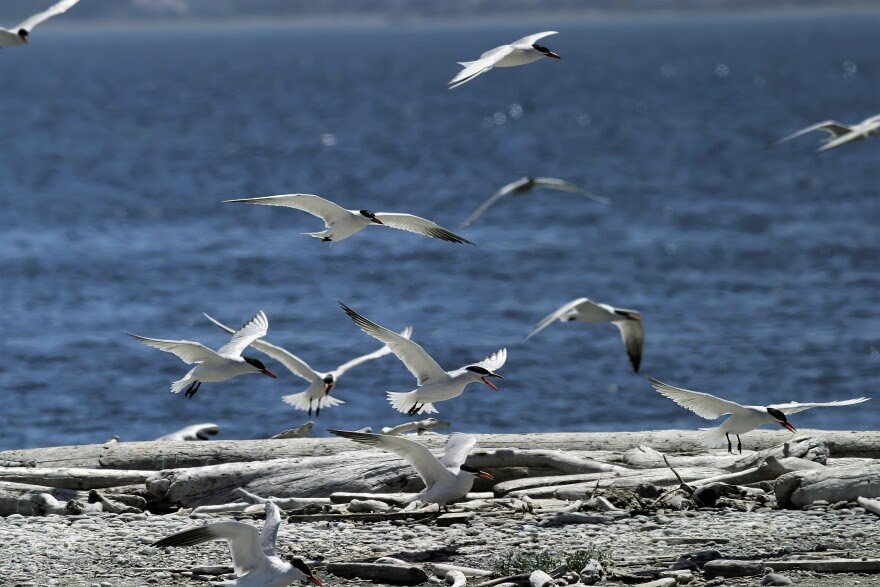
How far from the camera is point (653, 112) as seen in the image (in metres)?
94.9

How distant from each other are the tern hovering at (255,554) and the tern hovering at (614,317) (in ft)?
17.2

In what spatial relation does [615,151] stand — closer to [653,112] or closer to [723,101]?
[653,112]

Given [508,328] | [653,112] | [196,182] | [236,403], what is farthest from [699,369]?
[653,112]

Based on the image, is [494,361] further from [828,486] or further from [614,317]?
[828,486]

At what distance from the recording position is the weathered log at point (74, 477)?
43.9 ft

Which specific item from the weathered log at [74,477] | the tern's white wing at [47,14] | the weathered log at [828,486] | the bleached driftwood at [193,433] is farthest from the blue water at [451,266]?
the weathered log at [828,486]

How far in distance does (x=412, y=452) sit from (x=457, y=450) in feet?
1.55

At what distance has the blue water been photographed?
987 inches

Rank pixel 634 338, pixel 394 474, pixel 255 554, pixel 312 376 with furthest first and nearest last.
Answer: pixel 312 376, pixel 634 338, pixel 394 474, pixel 255 554

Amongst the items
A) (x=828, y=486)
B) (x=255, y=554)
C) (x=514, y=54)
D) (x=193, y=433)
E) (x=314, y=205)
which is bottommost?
(x=193, y=433)

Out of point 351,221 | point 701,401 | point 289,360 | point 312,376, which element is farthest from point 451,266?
point 701,401

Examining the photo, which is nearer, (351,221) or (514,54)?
(514,54)

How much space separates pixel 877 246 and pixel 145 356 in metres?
19.3

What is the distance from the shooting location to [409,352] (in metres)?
13.2
